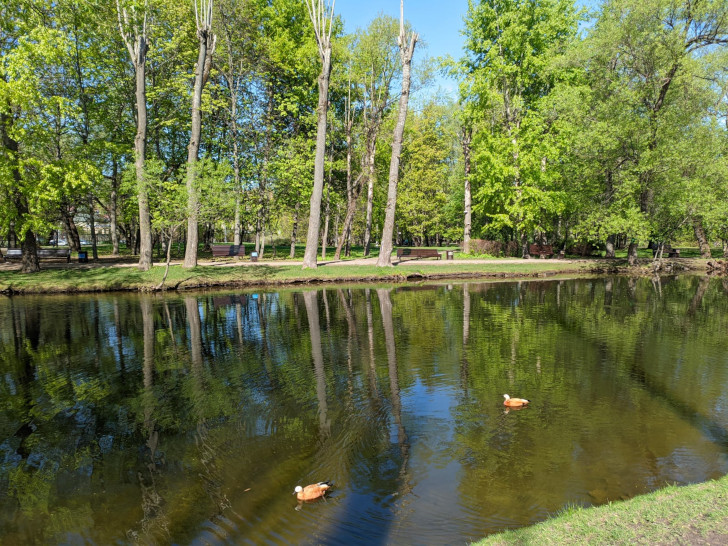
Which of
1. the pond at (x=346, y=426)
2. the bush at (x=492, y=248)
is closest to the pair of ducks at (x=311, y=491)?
the pond at (x=346, y=426)

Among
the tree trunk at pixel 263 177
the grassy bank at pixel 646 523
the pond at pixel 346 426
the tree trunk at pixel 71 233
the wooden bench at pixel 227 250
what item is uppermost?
the tree trunk at pixel 263 177

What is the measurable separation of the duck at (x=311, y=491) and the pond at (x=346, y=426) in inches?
4.5

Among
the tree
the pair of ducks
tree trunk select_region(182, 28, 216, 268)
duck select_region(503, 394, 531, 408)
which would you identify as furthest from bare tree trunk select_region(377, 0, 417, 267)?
the pair of ducks

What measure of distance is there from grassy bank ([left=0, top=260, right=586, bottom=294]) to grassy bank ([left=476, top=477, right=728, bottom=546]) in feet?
71.8

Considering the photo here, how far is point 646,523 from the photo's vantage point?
3.86 m

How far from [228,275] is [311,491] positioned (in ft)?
69.7

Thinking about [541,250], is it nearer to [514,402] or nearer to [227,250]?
[227,250]

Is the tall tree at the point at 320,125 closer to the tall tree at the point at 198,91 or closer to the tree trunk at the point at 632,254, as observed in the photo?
the tall tree at the point at 198,91

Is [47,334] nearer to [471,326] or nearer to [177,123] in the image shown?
[471,326]

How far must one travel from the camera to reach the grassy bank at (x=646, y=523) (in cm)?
365

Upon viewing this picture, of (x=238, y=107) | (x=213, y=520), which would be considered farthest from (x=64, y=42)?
(x=213, y=520)

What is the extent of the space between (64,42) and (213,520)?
24.8m

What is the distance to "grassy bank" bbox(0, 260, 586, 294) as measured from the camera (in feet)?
75.8

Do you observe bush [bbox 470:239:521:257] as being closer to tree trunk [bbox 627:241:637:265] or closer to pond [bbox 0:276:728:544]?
tree trunk [bbox 627:241:637:265]
